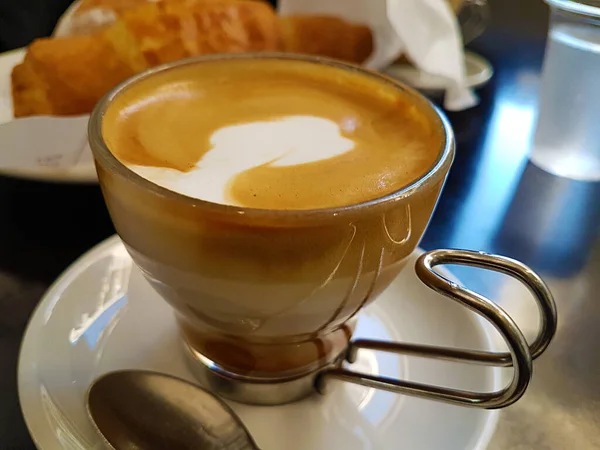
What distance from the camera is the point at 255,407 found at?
1.47ft

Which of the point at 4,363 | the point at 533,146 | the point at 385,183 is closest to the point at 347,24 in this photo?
the point at 533,146

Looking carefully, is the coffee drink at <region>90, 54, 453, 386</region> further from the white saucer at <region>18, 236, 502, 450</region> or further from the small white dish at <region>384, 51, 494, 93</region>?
the small white dish at <region>384, 51, 494, 93</region>

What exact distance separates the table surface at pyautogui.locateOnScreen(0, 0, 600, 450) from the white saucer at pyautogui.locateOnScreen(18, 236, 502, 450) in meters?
0.05

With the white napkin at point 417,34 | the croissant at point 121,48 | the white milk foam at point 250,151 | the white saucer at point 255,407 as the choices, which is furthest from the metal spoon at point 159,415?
the white napkin at point 417,34

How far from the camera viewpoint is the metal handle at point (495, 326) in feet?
1.09

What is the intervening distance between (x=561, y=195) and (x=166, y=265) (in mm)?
618

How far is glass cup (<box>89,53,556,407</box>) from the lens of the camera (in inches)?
13.5

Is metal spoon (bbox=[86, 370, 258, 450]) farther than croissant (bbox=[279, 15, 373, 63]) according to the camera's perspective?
No

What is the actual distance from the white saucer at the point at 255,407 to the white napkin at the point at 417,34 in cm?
43

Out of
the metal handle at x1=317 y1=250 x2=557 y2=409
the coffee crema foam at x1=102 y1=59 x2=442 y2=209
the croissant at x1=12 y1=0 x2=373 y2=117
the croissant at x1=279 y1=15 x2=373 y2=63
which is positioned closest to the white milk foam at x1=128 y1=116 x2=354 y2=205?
the coffee crema foam at x1=102 y1=59 x2=442 y2=209

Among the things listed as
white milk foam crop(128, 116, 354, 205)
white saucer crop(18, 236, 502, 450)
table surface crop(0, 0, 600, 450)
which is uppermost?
white milk foam crop(128, 116, 354, 205)

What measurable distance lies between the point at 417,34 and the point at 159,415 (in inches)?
26.7

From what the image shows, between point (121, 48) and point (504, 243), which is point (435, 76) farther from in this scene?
point (121, 48)

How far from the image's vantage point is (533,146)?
2.93ft
